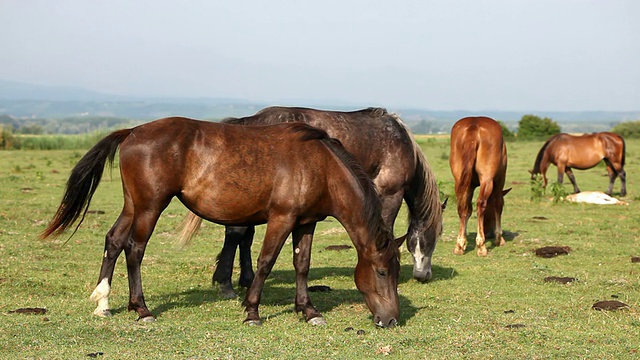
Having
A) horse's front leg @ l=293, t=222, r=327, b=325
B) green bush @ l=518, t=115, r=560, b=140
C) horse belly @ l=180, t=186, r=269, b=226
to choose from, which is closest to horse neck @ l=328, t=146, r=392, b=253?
horse's front leg @ l=293, t=222, r=327, b=325

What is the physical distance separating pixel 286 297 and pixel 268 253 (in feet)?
5.53

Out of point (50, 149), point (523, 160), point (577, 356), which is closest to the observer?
point (577, 356)

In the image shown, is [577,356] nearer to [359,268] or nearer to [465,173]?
[359,268]

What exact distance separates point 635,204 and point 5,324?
52.1 ft

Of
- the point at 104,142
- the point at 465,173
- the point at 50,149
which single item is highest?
the point at 104,142

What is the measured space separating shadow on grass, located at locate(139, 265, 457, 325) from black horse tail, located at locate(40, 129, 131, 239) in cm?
106

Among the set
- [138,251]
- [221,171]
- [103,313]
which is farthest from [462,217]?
[103,313]

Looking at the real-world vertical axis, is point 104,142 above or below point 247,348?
above

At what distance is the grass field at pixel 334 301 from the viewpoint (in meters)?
6.31

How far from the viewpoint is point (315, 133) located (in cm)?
774

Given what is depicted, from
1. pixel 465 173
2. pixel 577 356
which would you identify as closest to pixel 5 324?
pixel 577 356

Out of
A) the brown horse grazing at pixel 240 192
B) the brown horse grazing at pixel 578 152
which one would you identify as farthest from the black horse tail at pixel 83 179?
the brown horse grazing at pixel 578 152

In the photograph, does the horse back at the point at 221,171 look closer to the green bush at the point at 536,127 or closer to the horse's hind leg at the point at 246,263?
the horse's hind leg at the point at 246,263

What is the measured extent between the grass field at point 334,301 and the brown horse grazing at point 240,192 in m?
0.47
